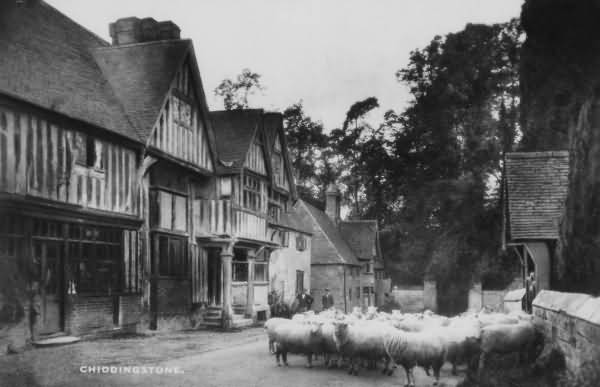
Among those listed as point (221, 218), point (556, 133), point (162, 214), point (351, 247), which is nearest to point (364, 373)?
point (162, 214)

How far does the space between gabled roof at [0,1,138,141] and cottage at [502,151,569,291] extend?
38.7 feet

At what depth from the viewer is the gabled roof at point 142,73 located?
20.8 meters

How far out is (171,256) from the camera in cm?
2334

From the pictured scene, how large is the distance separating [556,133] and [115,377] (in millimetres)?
20450

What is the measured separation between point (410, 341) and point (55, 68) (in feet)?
38.8

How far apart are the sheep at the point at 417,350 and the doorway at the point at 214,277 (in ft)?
48.5

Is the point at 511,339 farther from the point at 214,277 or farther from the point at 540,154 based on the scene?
the point at 214,277

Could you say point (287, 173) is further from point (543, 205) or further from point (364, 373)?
point (364, 373)

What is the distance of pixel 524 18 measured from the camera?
14.2 m

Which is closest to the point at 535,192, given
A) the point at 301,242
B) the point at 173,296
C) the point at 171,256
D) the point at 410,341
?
the point at 410,341

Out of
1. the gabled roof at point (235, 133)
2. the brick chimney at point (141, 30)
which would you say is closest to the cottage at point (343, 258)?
the gabled roof at point (235, 133)

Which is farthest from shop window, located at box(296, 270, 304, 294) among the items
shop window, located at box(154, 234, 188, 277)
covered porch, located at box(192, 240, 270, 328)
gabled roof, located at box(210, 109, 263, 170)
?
shop window, located at box(154, 234, 188, 277)

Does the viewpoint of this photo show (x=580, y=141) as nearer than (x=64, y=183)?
Yes

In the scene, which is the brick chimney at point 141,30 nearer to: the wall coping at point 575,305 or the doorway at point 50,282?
the doorway at point 50,282
